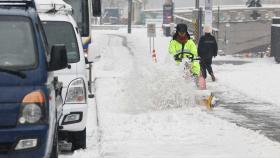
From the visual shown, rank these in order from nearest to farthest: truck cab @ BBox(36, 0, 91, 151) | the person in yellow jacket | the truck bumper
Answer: the truck bumper, truck cab @ BBox(36, 0, 91, 151), the person in yellow jacket

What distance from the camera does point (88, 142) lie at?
424 inches

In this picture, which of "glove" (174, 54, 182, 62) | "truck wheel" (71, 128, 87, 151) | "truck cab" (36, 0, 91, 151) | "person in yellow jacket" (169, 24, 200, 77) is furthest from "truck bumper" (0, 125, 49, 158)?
"person in yellow jacket" (169, 24, 200, 77)

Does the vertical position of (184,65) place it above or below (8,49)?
below

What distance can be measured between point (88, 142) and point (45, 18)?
2.05 metres

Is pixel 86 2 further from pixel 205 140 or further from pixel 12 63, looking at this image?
pixel 12 63

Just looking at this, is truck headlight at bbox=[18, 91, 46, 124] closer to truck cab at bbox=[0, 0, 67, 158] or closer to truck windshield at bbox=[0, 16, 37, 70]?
truck cab at bbox=[0, 0, 67, 158]

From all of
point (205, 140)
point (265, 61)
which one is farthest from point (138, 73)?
point (265, 61)

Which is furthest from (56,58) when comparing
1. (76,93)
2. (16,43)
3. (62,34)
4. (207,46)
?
(207,46)

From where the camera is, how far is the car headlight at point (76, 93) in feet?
31.7

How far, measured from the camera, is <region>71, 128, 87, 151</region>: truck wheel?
32.6ft

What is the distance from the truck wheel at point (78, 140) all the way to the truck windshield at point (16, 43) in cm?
273

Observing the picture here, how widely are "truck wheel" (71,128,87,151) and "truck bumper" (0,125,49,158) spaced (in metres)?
3.07

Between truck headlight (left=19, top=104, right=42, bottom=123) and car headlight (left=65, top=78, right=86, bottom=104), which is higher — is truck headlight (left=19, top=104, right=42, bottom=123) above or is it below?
above

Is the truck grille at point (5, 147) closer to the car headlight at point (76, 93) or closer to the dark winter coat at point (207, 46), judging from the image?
the car headlight at point (76, 93)
